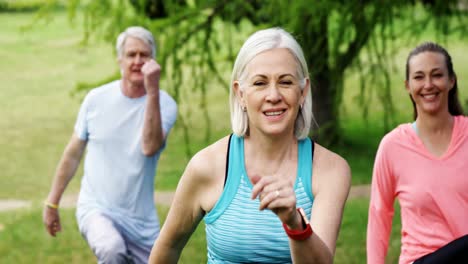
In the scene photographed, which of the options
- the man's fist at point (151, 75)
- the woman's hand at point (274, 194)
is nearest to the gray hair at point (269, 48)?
the woman's hand at point (274, 194)

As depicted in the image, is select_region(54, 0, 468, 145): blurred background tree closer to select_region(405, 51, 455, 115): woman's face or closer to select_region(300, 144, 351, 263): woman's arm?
select_region(405, 51, 455, 115): woman's face

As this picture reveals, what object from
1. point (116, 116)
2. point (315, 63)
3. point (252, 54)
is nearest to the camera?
point (252, 54)

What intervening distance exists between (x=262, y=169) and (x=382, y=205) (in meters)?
1.42

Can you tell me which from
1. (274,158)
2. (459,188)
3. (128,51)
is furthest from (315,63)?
(274,158)

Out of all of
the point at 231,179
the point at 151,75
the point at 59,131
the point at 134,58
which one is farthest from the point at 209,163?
the point at 59,131

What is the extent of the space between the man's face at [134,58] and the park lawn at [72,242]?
3380mm

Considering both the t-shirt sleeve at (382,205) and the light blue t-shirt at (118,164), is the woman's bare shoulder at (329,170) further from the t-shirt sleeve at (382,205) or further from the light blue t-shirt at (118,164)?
the light blue t-shirt at (118,164)

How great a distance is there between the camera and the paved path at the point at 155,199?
476 inches

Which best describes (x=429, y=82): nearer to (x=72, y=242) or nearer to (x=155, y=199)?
(x=72, y=242)

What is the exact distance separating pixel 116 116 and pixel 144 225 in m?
0.67

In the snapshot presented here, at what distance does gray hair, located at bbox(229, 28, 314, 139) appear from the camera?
121 inches

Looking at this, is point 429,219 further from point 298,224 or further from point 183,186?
point 298,224

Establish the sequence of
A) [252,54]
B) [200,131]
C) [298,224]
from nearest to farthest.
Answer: [298,224] < [252,54] < [200,131]

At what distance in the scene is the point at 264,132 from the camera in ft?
10.3
